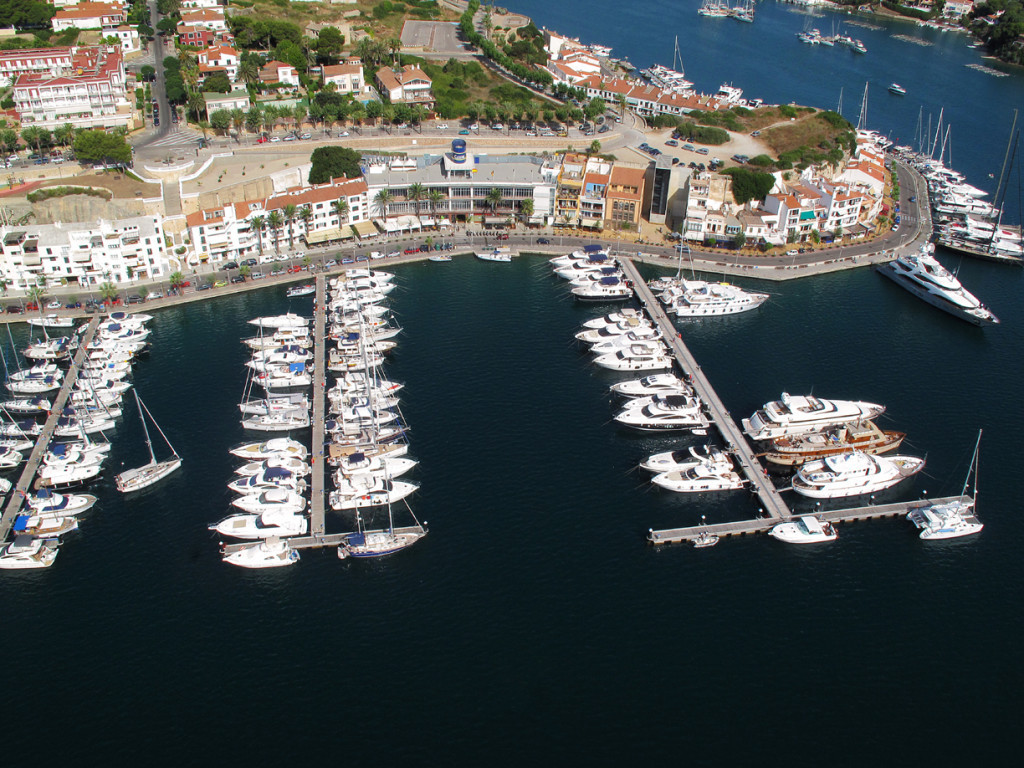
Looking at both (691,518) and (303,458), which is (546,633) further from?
(303,458)

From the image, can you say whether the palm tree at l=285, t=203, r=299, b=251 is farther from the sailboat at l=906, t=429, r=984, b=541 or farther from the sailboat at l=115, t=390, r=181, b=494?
the sailboat at l=906, t=429, r=984, b=541

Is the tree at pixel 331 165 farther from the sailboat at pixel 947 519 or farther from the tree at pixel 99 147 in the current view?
the sailboat at pixel 947 519

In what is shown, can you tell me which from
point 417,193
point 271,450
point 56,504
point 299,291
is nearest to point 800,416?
point 271,450

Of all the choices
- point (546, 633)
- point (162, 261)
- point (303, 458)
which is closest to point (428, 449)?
point (303, 458)

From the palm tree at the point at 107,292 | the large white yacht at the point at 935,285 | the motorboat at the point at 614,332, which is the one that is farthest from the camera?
the large white yacht at the point at 935,285

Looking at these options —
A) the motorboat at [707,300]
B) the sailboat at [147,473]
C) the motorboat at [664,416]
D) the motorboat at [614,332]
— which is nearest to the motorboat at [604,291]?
the motorboat at [707,300]

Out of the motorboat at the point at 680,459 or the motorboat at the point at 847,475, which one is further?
the motorboat at the point at 680,459

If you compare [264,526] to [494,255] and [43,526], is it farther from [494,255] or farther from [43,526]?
[494,255]

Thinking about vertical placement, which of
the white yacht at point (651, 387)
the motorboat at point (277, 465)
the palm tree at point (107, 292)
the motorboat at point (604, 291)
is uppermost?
the motorboat at point (604, 291)
